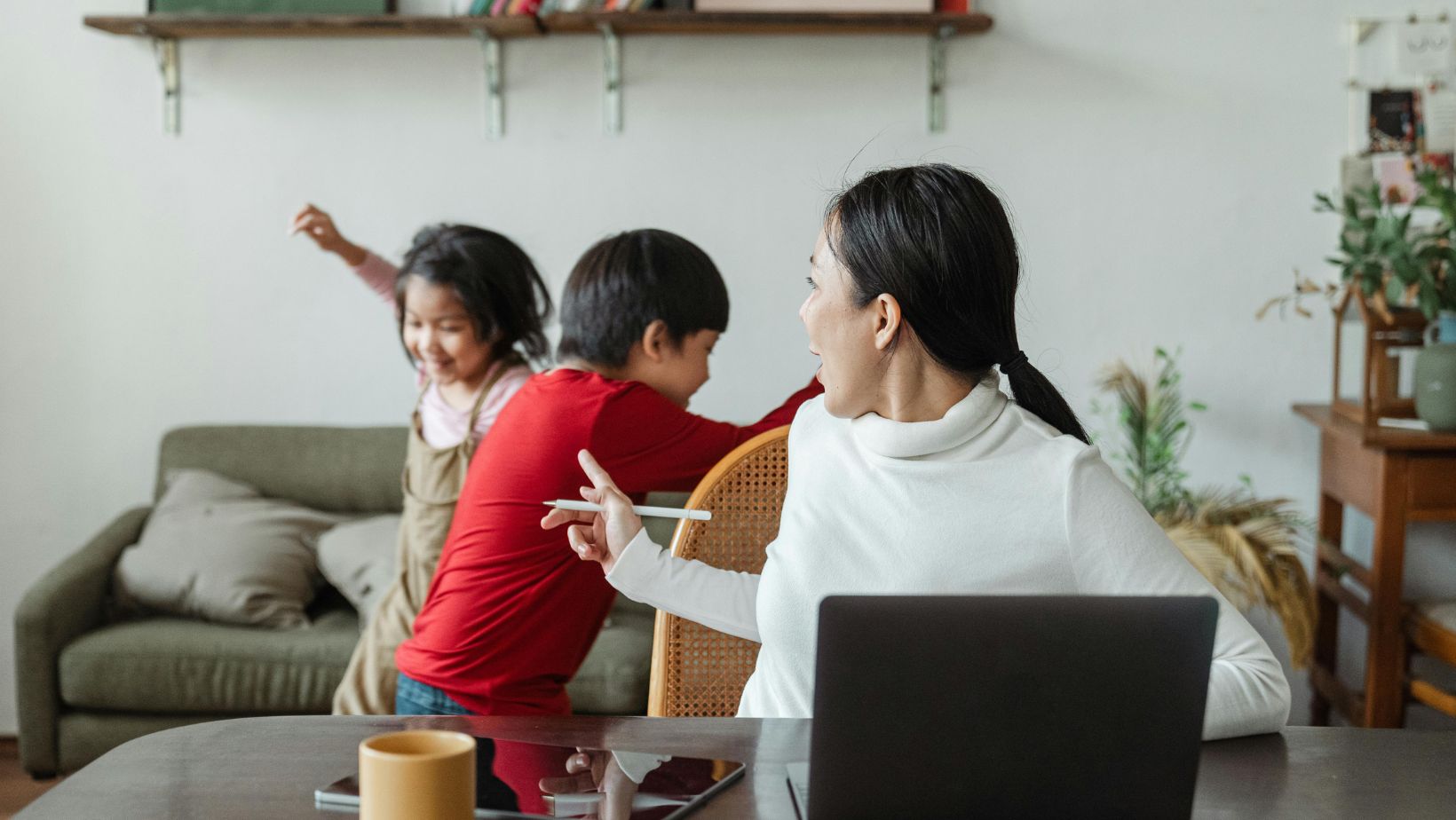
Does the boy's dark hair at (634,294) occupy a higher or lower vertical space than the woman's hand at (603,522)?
higher

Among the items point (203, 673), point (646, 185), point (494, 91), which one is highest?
point (494, 91)

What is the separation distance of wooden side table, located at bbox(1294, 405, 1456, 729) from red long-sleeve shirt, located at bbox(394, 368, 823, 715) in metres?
1.54

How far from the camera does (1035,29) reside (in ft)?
9.66

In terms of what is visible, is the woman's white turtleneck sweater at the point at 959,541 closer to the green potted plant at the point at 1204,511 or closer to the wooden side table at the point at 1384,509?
the green potted plant at the point at 1204,511

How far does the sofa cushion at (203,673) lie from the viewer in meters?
2.49

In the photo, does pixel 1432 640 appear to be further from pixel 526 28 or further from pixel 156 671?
pixel 156 671

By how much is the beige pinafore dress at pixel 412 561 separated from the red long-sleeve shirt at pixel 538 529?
1.02 feet

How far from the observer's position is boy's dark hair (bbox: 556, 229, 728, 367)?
5.10 feet

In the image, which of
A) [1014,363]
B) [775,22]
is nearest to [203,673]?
[775,22]

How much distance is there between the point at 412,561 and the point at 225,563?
84cm

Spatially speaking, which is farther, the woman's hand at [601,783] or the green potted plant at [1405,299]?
the green potted plant at [1405,299]

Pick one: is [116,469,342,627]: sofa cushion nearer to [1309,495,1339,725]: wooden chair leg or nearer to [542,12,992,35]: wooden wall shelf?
[542,12,992,35]: wooden wall shelf

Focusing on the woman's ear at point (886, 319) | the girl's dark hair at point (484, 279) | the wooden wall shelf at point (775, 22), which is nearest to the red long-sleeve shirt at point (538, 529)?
the woman's ear at point (886, 319)

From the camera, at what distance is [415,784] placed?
0.73m
